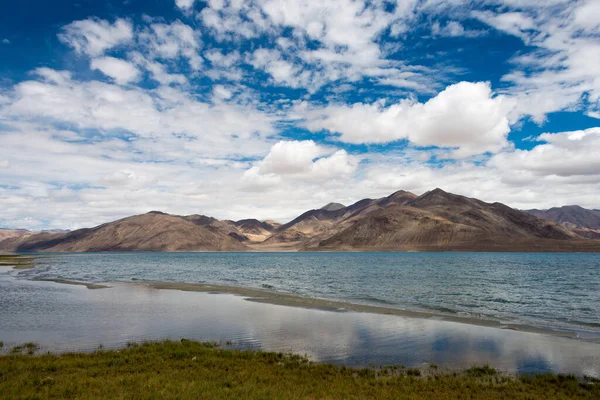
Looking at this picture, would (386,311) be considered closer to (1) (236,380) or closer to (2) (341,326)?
(2) (341,326)

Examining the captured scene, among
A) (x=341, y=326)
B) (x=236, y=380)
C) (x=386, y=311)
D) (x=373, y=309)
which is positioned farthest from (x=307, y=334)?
(x=373, y=309)

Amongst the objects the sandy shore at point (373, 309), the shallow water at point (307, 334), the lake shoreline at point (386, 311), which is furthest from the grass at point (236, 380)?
the sandy shore at point (373, 309)

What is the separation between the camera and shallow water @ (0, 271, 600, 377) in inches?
850

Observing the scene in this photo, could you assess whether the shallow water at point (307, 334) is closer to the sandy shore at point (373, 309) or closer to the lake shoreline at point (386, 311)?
the lake shoreline at point (386, 311)

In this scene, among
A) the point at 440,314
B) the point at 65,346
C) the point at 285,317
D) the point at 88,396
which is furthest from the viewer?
the point at 440,314

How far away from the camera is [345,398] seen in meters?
14.4

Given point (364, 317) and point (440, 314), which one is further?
point (440, 314)

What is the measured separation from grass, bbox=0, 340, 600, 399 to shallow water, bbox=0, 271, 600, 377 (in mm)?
2479

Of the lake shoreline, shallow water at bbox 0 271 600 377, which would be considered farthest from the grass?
the lake shoreline

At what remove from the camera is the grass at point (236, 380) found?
1445 centimetres

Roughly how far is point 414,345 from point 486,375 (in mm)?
6155

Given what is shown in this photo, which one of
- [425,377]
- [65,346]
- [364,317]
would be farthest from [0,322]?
[425,377]

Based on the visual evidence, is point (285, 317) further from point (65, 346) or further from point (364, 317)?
point (65, 346)

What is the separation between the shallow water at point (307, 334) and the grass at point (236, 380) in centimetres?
248
